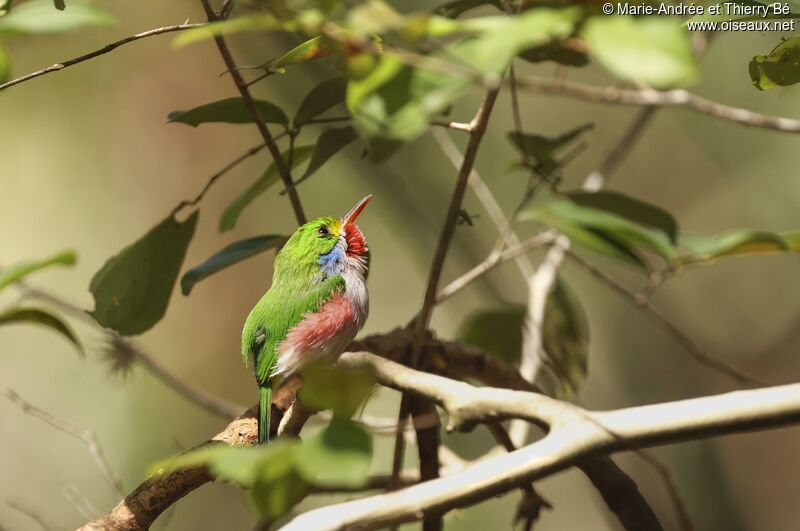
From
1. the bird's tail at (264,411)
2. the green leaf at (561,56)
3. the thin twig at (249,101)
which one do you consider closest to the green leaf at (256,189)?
the thin twig at (249,101)

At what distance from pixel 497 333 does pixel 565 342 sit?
0.39 feet

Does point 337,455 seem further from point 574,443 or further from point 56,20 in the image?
point 56,20

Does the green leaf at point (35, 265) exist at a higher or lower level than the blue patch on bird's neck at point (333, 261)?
higher

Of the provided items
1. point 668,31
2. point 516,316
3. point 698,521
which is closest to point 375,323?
point 698,521

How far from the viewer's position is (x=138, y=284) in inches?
47.8

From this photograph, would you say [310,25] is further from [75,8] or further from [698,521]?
[698,521]

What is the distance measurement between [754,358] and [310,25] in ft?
7.79

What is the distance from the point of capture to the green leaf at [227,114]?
43.9 inches

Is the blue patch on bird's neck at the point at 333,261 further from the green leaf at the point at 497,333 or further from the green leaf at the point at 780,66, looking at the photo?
the green leaf at the point at 780,66

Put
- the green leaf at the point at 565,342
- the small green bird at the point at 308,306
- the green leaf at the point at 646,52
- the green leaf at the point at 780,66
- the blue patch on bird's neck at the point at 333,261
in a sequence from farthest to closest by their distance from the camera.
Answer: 1. the green leaf at the point at 565,342
2. the blue patch on bird's neck at the point at 333,261
3. the small green bird at the point at 308,306
4. the green leaf at the point at 780,66
5. the green leaf at the point at 646,52

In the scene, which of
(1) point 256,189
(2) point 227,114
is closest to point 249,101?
(2) point 227,114

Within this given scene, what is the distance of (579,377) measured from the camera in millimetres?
1553

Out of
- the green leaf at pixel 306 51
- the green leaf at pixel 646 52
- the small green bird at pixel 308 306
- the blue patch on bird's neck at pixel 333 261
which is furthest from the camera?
the blue patch on bird's neck at pixel 333 261

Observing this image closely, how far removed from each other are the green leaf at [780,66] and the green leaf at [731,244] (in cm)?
39
